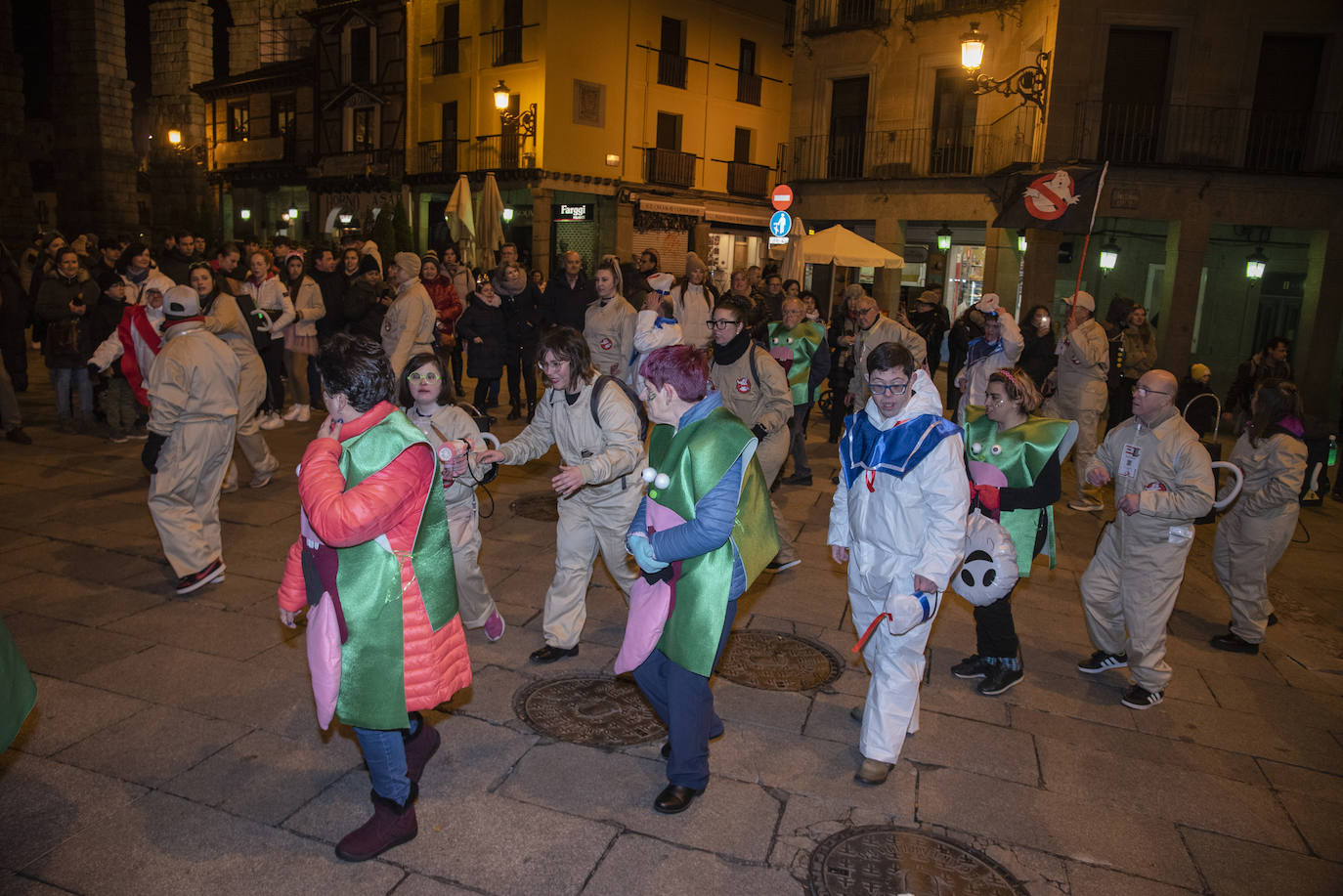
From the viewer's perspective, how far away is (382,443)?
3.07 metres

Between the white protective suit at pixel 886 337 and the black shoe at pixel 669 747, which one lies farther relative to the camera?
the white protective suit at pixel 886 337

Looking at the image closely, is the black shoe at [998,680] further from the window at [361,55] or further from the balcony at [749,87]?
the window at [361,55]

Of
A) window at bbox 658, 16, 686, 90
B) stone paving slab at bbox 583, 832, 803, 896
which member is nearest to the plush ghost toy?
stone paving slab at bbox 583, 832, 803, 896

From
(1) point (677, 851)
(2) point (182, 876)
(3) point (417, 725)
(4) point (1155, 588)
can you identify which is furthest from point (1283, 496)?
(2) point (182, 876)

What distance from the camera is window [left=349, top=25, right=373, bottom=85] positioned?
34.9 m

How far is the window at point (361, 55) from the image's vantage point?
3494 cm

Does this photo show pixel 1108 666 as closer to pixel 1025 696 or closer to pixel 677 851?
pixel 1025 696

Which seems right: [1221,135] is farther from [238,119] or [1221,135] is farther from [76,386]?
[238,119]

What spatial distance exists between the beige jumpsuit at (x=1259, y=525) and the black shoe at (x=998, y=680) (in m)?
2.04

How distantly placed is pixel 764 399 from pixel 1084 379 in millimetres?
4530

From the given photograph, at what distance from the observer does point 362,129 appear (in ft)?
118

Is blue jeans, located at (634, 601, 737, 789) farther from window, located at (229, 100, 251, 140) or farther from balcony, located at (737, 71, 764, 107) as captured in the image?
window, located at (229, 100, 251, 140)

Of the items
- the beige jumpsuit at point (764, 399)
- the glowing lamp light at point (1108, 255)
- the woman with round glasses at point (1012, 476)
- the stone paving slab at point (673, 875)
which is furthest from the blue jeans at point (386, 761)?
the glowing lamp light at point (1108, 255)

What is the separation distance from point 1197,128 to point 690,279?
491 inches
